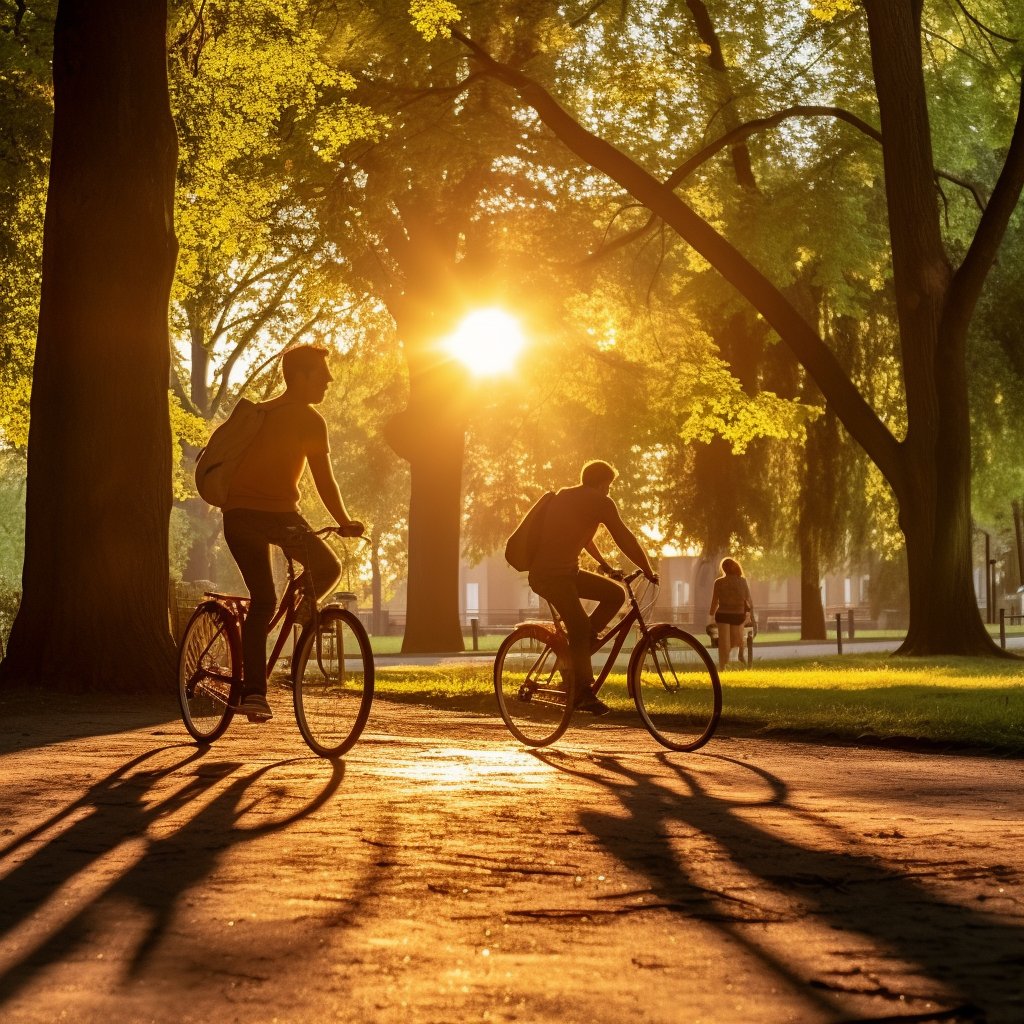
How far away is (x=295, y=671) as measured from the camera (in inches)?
344

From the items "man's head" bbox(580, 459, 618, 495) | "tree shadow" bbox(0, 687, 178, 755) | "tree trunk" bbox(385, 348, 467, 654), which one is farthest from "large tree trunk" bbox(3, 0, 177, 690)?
"tree trunk" bbox(385, 348, 467, 654)

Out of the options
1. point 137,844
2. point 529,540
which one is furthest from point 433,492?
point 137,844

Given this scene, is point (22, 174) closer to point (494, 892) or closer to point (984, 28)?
point (984, 28)

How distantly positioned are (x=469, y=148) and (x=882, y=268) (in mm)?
8864

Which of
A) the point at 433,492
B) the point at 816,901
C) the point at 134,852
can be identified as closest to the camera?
the point at 816,901

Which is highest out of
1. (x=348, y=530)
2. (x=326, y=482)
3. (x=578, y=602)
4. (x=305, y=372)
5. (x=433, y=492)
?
(x=433, y=492)

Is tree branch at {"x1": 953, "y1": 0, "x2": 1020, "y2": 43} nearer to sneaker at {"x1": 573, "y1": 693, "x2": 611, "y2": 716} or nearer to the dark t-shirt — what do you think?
the dark t-shirt

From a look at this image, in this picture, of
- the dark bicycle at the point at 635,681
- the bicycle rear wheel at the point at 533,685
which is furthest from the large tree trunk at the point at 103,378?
the dark bicycle at the point at 635,681

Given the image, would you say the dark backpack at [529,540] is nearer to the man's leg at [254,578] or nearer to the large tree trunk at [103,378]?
the man's leg at [254,578]

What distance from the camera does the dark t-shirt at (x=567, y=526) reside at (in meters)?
10.6

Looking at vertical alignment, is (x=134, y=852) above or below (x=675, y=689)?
below

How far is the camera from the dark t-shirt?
10555 millimetres

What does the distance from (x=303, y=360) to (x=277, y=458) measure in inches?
21.4

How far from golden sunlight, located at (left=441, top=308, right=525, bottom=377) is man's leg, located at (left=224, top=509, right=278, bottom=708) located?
66.0 ft
